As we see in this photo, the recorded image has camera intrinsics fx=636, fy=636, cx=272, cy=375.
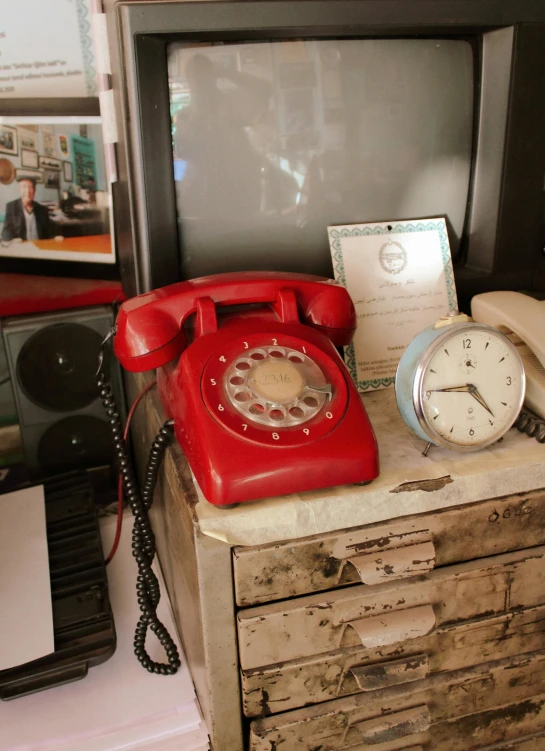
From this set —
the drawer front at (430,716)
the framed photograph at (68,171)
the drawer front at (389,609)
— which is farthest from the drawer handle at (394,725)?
the framed photograph at (68,171)

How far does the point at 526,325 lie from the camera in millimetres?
734

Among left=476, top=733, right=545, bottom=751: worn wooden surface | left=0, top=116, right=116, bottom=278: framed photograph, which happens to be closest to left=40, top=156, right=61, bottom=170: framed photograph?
left=0, top=116, right=116, bottom=278: framed photograph

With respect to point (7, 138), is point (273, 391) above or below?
below

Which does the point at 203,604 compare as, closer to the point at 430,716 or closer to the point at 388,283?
the point at 430,716

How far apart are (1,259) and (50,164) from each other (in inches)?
7.3

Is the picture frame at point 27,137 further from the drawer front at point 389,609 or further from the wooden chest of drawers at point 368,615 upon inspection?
the drawer front at point 389,609

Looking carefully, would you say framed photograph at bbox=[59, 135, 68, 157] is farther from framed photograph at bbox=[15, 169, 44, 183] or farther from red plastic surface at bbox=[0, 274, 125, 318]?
red plastic surface at bbox=[0, 274, 125, 318]

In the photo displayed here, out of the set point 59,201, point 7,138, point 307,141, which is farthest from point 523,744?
point 7,138

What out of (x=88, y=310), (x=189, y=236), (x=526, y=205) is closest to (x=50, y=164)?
(x=88, y=310)

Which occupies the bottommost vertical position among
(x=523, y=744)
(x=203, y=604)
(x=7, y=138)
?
(x=523, y=744)

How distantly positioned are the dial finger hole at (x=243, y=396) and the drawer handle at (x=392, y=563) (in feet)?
0.62

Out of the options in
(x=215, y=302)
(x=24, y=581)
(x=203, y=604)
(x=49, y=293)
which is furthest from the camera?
(x=49, y=293)

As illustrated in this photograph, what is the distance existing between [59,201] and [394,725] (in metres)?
0.95

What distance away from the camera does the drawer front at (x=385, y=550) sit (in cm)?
62
